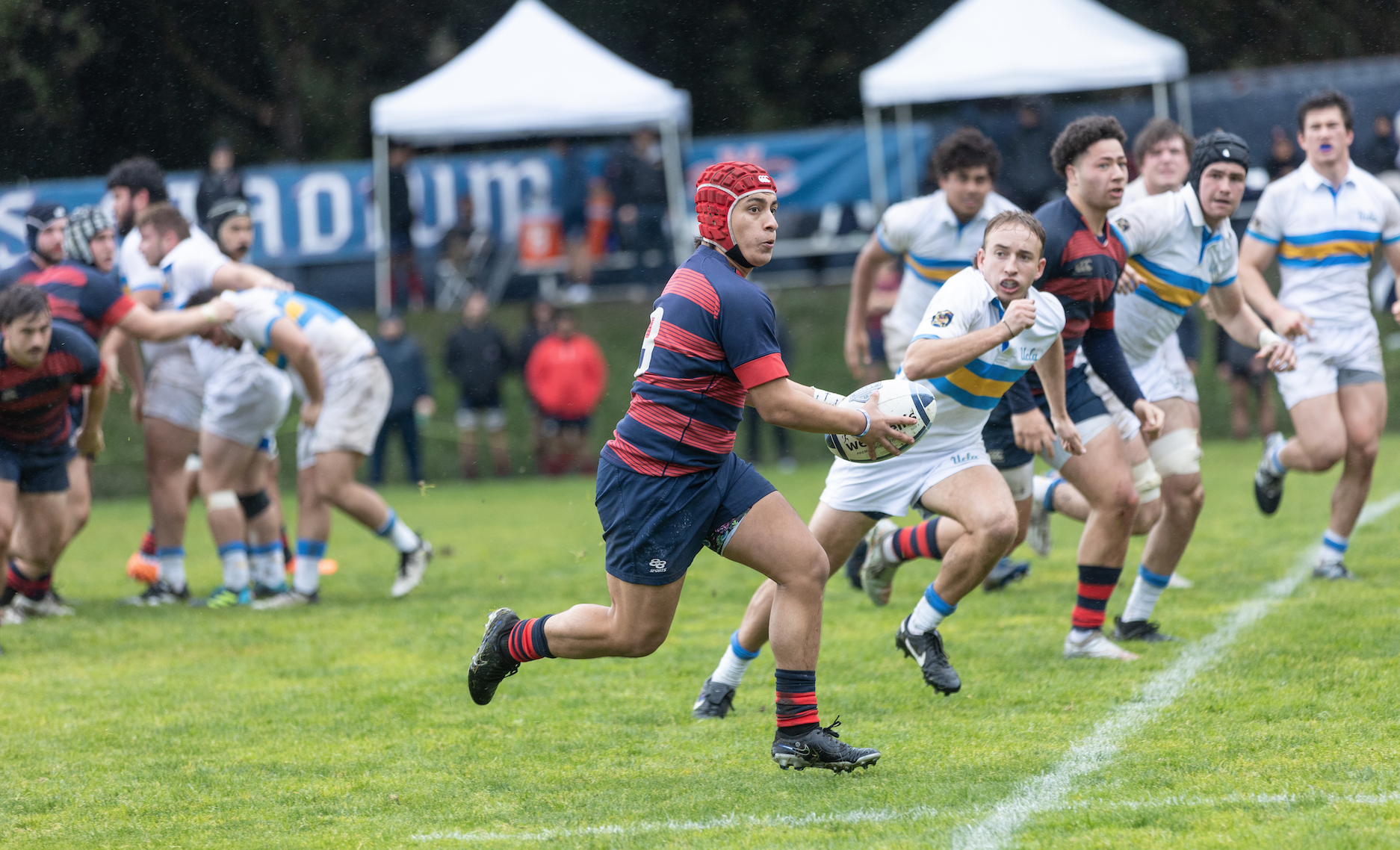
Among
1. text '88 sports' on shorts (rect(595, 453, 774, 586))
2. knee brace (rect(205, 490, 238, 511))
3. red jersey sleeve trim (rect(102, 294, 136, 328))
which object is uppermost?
red jersey sleeve trim (rect(102, 294, 136, 328))

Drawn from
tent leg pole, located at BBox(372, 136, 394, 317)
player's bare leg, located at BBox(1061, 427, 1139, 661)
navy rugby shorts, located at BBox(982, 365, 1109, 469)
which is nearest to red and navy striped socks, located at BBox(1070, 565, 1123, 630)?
player's bare leg, located at BBox(1061, 427, 1139, 661)

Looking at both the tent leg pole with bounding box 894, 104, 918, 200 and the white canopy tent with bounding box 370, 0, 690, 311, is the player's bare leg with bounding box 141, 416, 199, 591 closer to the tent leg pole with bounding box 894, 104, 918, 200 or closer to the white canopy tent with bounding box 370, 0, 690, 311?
the white canopy tent with bounding box 370, 0, 690, 311

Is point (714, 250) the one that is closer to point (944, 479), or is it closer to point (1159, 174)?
point (944, 479)

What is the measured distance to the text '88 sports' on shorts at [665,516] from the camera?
4.65 metres

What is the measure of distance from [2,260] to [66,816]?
52.2ft

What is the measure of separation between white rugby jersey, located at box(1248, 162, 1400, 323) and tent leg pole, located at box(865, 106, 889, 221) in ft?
38.4

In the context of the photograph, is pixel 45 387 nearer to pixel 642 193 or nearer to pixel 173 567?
pixel 173 567

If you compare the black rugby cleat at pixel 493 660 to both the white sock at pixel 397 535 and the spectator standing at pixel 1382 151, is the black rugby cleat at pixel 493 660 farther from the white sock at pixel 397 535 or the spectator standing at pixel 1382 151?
the spectator standing at pixel 1382 151

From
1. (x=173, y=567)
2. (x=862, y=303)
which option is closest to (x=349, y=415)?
(x=173, y=567)

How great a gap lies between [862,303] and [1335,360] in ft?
8.42

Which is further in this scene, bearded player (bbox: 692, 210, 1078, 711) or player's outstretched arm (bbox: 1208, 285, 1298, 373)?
player's outstretched arm (bbox: 1208, 285, 1298, 373)

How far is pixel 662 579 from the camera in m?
4.68

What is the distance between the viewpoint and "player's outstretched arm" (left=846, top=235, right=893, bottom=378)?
27.3 ft

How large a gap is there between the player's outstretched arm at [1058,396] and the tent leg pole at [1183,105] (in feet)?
46.0
